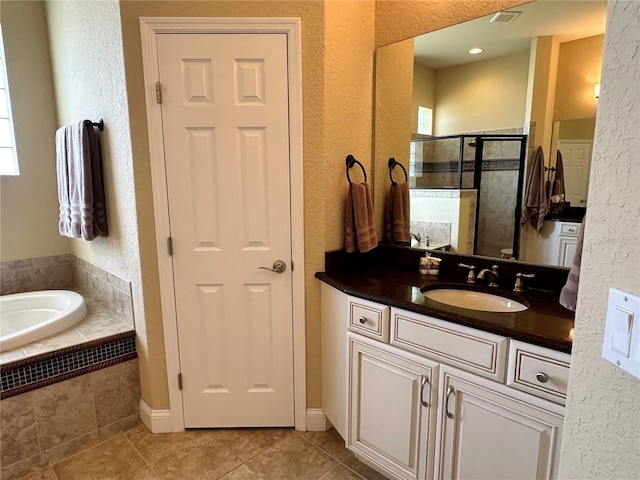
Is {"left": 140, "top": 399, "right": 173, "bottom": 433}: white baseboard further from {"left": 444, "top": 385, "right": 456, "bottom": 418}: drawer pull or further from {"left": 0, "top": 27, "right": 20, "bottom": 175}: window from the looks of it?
{"left": 0, "top": 27, "right": 20, "bottom": 175}: window

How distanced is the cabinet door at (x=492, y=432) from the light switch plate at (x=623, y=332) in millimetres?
756

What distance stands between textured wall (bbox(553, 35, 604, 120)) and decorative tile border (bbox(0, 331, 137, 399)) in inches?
95.3

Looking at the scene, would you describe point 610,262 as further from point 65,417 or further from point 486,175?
point 65,417

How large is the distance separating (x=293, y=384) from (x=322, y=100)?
1.51 meters

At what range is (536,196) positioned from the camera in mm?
1712

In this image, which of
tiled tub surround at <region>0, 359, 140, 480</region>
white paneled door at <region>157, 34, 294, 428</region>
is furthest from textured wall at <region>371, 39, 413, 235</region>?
tiled tub surround at <region>0, 359, 140, 480</region>

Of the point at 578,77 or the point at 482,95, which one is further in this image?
the point at 482,95

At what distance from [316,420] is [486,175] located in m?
1.59

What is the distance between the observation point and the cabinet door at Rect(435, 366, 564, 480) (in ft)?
4.04

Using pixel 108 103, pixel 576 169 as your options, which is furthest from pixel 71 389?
pixel 576 169

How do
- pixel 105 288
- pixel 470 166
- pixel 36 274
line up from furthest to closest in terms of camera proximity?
pixel 36 274
pixel 105 288
pixel 470 166

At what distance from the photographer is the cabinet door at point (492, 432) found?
48.4 inches

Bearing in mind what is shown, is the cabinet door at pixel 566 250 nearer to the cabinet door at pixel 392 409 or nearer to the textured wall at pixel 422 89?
the cabinet door at pixel 392 409

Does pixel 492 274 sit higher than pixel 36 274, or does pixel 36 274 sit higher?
pixel 492 274
